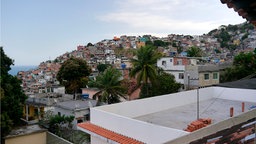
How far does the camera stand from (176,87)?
26062 millimetres

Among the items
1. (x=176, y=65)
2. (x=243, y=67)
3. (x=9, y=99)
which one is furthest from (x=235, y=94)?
(x=176, y=65)

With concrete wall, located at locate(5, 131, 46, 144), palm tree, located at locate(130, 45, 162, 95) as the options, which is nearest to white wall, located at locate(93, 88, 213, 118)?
concrete wall, located at locate(5, 131, 46, 144)

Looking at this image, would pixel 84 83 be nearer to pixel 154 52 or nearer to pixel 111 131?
pixel 154 52

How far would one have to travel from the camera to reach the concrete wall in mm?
13483

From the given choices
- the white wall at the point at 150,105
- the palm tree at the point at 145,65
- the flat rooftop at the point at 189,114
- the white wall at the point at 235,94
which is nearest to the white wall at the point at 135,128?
the white wall at the point at 150,105

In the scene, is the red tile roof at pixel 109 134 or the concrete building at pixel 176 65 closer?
the red tile roof at pixel 109 134

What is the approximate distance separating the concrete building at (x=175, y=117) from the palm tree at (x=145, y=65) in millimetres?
11211

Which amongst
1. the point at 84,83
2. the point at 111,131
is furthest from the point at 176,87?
the point at 111,131

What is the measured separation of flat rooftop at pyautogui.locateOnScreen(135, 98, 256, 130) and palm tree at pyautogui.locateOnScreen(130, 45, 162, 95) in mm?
12121

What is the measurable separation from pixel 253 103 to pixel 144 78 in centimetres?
1317

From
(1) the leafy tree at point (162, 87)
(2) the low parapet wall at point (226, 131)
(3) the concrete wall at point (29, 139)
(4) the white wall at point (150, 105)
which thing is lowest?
(3) the concrete wall at point (29, 139)

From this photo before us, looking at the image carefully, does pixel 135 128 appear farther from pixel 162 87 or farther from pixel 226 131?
pixel 162 87

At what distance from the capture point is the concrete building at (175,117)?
13.9ft

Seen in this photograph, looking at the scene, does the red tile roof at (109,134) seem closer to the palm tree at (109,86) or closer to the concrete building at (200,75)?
the palm tree at (109,86)
